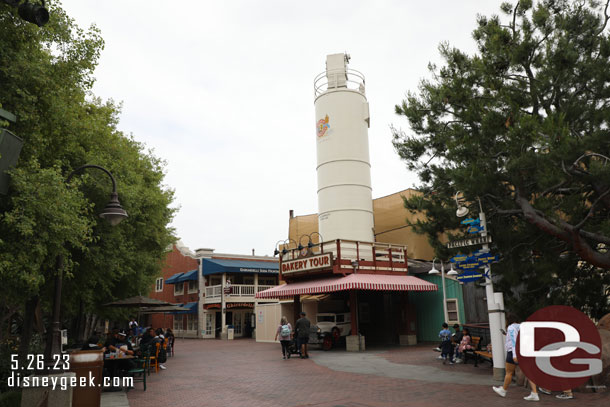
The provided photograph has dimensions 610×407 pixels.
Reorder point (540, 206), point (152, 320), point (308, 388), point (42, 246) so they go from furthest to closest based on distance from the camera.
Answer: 1. point (152, 320)
2. point (308, 388)
3. point (540, 206)
4. point (42, 246)

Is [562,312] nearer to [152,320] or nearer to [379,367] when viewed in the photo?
[379,367]

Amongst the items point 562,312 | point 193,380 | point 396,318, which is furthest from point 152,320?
point 562,312

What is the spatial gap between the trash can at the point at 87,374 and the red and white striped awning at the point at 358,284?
1249cm

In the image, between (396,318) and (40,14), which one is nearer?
(40,14)

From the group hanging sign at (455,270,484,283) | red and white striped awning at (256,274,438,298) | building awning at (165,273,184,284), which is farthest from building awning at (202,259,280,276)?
hanging sign at (455,270,484,283)

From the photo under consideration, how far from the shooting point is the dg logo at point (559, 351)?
9.16 metres

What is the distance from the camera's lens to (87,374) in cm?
899

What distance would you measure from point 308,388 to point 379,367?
4.36m

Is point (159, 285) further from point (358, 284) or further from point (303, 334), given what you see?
point (303, 334)

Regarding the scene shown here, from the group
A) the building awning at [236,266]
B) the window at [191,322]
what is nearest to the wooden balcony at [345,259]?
the building awning at [236,266]

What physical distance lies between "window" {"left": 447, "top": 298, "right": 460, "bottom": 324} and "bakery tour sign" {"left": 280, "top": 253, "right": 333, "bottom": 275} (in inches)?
262

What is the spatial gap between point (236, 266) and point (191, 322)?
739 centimetres

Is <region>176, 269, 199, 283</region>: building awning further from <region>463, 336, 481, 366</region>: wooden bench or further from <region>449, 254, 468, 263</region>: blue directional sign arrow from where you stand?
<region>449, 254, 468, 263</region>: blue directional sign arrow

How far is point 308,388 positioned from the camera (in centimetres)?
1117
